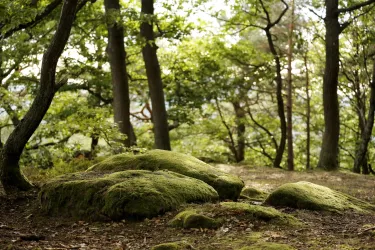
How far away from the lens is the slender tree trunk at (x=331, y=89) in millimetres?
15305

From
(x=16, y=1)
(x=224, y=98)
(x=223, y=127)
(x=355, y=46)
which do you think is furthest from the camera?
(x=223, y=127)

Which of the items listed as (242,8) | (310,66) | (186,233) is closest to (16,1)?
(186,233)

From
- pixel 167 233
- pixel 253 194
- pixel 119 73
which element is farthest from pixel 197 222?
pixel 119 73

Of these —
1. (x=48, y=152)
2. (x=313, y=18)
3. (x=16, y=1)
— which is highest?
(x=313, y=18)

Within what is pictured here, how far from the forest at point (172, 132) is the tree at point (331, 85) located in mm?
41

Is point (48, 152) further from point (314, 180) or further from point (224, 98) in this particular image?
point (224, 98)

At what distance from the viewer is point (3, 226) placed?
5641 mm

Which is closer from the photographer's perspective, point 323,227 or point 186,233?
point 186,233

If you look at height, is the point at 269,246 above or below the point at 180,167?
below

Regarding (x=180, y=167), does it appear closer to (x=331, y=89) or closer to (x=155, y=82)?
(x=155, y=82)

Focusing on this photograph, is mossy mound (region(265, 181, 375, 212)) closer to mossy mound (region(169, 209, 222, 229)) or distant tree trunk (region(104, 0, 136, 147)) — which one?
mossy mound (region(169, 209, 222, 229))

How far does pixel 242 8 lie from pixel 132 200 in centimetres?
1479

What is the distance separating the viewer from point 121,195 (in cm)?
604

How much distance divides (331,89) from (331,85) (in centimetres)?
15
